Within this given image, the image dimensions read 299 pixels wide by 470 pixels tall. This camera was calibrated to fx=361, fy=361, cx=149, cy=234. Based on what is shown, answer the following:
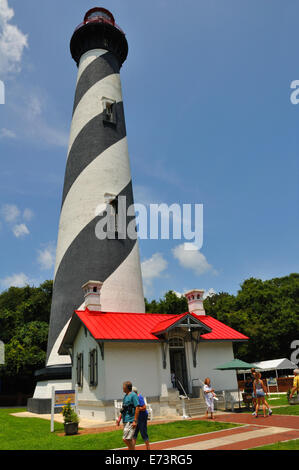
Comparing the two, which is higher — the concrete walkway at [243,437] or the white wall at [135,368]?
the white wall at [135,368]

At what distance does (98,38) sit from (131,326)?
63.0 ft

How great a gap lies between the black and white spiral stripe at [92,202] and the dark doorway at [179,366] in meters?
3.46

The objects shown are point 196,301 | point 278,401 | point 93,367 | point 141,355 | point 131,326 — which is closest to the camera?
point 93,367

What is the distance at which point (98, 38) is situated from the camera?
24.0 metres

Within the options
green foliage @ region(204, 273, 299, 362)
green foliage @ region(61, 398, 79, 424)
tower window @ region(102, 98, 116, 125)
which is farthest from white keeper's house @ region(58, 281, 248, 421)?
green foliage @ region(204, 273, 299, 362)

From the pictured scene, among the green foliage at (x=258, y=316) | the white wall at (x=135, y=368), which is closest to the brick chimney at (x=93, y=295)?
the white wall at (x=135, y=368)

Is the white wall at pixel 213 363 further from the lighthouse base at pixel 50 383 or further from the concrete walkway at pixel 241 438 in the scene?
the lighthouse base at pixel 50 383

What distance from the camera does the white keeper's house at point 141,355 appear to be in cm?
1395

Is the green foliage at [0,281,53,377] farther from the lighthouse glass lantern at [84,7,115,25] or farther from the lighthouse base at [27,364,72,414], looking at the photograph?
the lighthouse glass lantern at [84,7,115,25]

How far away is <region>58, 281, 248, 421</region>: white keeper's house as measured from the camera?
13953mm

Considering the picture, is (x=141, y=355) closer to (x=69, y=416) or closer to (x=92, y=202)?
(x=69, y=416)

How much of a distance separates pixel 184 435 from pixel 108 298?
384 inches

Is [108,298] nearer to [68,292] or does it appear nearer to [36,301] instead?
[68,292]

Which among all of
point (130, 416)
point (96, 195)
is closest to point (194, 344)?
point (96, 195)
